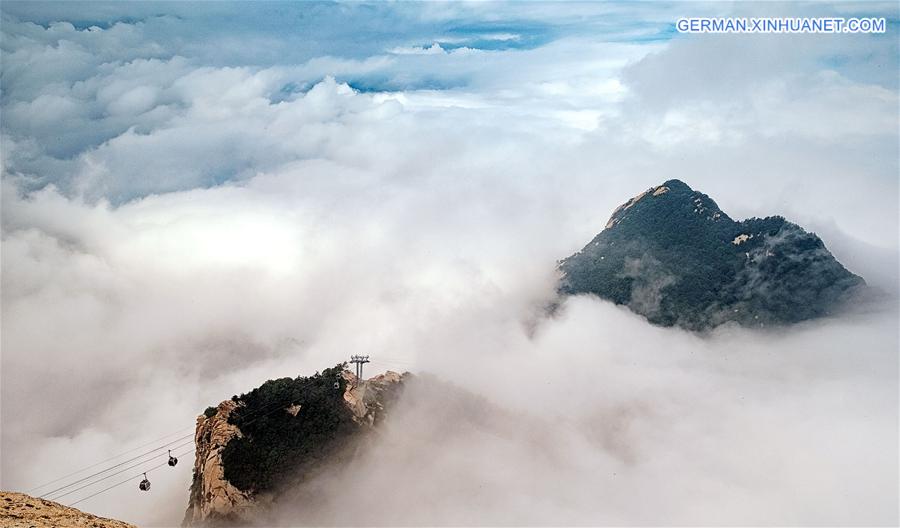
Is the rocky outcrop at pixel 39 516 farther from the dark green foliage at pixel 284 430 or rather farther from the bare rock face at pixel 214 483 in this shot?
the dark green foliage at pixel 284 430

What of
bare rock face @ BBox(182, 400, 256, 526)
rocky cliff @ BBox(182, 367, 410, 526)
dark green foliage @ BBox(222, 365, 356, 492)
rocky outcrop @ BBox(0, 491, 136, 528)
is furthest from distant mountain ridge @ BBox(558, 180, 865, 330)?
rocky outcrop @ BBox(0, 491, 136, 528)

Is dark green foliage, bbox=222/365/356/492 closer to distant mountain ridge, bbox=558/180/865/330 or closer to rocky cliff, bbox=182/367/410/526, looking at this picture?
rocky cliff, bbox=182/367/410/526

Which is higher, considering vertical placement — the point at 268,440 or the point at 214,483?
the point at 268,440

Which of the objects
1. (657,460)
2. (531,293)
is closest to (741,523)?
(657,460)

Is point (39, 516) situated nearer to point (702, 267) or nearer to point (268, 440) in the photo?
point (268, 440)

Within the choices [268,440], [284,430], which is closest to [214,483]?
[268,440]

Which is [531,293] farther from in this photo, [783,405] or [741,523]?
[741,523]
